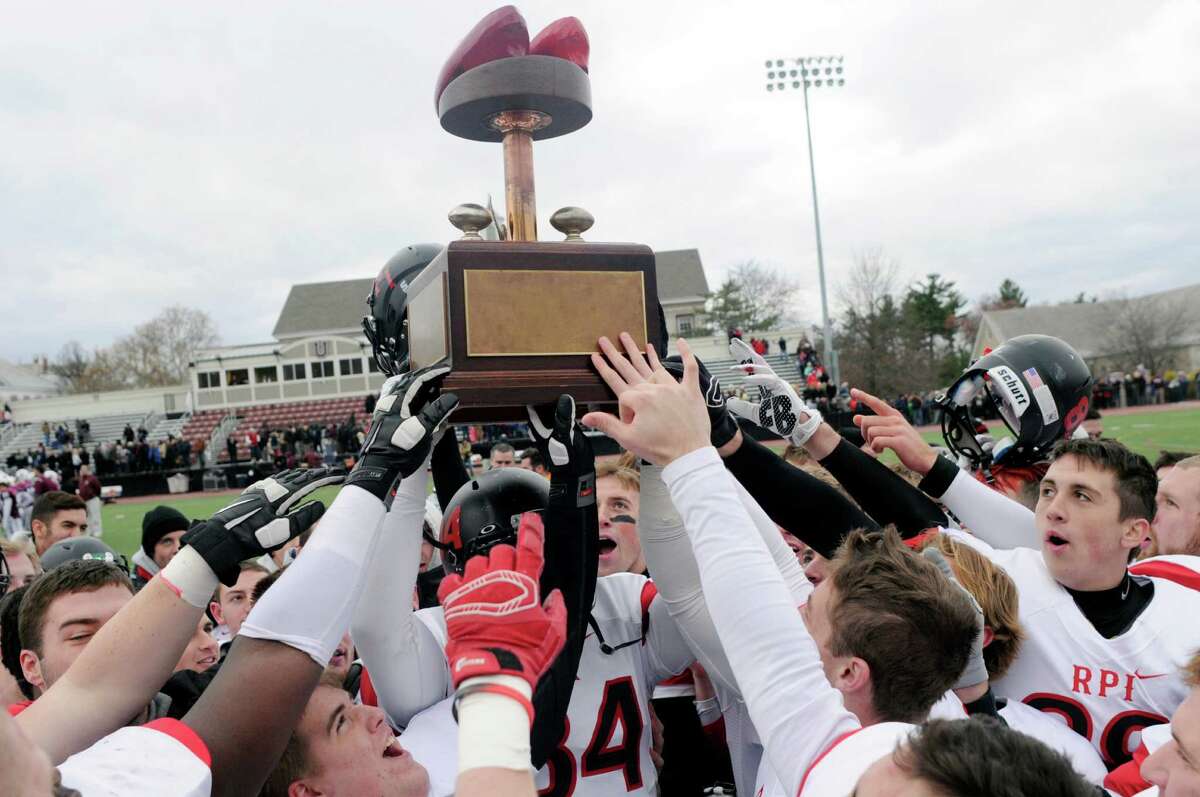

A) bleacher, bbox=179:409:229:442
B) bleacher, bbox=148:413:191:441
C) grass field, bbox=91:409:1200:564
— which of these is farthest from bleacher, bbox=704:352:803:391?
bleacher, bbox=148:413:191:441

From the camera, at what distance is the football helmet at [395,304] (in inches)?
117

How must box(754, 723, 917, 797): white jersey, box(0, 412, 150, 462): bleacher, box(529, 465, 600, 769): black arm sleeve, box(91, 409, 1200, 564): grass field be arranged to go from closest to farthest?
box(754, 723, 917, 797): white jersey → box(529, 465, 600, 769): black arm sleeve → box(91, 409, 1200, 564): grass field → box(0, 412, 150, 462): bleacher

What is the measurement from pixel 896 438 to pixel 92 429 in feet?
176

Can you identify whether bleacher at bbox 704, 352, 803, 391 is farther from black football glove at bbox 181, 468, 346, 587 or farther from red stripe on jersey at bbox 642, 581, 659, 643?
black football glove at bbox 181, 468, 346, 587

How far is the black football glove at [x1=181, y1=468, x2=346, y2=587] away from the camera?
2.03 m

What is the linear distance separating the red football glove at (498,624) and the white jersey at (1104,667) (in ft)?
6.09

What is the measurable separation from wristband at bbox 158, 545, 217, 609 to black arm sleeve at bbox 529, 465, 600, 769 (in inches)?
32.3

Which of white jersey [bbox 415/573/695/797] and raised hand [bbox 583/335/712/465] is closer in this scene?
raised hand [bbox 583/335/712/465]

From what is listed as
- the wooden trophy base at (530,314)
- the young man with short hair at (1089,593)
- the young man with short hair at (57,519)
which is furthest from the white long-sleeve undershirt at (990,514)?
the young man with short hair at (57,519)

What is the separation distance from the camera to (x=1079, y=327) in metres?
65.5

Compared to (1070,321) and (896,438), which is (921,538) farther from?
(1070,321)

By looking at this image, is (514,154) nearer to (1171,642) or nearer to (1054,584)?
(1054,584)

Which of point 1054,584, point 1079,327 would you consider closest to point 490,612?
point 1054,584

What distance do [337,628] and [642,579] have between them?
1335 millimetres
